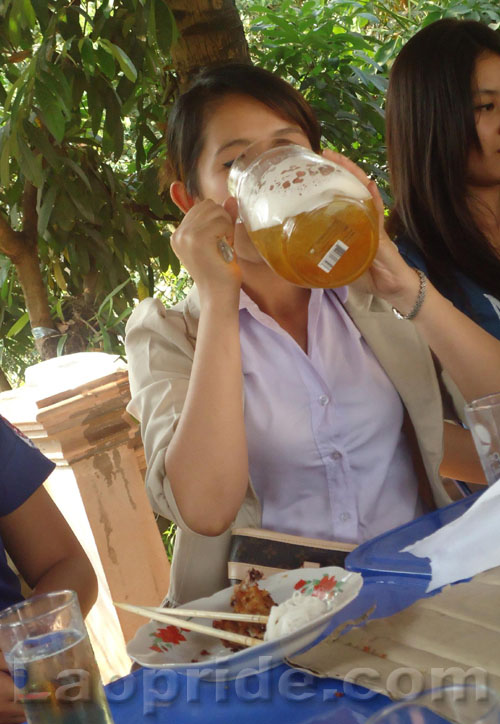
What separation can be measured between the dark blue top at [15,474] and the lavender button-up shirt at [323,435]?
0.37m

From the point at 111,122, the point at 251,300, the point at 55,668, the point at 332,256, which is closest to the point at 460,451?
the point at 251,300

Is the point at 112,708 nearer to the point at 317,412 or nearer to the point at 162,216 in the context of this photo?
the point at 317,412

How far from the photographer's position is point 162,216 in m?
2.31

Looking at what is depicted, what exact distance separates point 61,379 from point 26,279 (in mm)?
564

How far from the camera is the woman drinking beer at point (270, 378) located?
4.00 ft

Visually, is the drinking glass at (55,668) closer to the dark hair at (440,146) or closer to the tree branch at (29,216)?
the dark hair at (440,146)

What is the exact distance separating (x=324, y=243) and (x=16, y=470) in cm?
66

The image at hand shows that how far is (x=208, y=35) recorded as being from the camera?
6.66 feet

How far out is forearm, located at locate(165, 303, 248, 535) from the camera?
1.19m

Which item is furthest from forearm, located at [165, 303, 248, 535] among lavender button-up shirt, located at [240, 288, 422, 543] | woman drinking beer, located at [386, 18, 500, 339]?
woman drinking beer, located at [386, 18, 500, 339]

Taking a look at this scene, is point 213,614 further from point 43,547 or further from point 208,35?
point 208,35

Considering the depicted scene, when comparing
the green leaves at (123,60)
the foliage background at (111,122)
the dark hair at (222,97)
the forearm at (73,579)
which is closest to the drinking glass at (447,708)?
the forearm at (73,579)

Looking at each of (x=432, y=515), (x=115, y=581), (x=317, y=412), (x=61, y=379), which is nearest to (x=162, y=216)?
(x=61, y=379)

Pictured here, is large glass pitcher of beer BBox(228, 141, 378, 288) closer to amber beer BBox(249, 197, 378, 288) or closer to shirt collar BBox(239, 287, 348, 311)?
amber beer BBox(249, 197, 378, 288)
